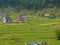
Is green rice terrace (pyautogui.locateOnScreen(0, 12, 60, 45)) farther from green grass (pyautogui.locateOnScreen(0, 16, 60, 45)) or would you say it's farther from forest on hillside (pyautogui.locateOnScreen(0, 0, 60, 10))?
forest on hillside (pyautogui.locateOnScreen(0, 0, 60, 10))

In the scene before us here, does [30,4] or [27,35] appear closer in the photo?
[27,35]

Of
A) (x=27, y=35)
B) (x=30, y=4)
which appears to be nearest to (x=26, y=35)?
(x=27, y=35)

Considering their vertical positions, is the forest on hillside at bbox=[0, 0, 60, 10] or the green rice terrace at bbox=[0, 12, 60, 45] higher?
the forest on hillside at bbox=[0, 0, 60, 10]

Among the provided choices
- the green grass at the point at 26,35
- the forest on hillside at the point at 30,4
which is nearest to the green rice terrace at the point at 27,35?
the green grass at the point at 26,35

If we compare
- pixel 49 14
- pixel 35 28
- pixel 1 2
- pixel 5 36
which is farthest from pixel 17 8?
pixel 5 36

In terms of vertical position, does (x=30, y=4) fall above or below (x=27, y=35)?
above

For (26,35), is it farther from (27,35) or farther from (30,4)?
(30,4)

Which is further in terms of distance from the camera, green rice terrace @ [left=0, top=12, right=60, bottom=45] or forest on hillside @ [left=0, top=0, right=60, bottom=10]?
forest on hillside @ [left=0, top=0, right=60, bottom=10]

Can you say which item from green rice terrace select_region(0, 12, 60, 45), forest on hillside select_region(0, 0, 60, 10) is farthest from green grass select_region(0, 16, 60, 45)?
forest on hillside select_region(0, 0, 60, 10)
